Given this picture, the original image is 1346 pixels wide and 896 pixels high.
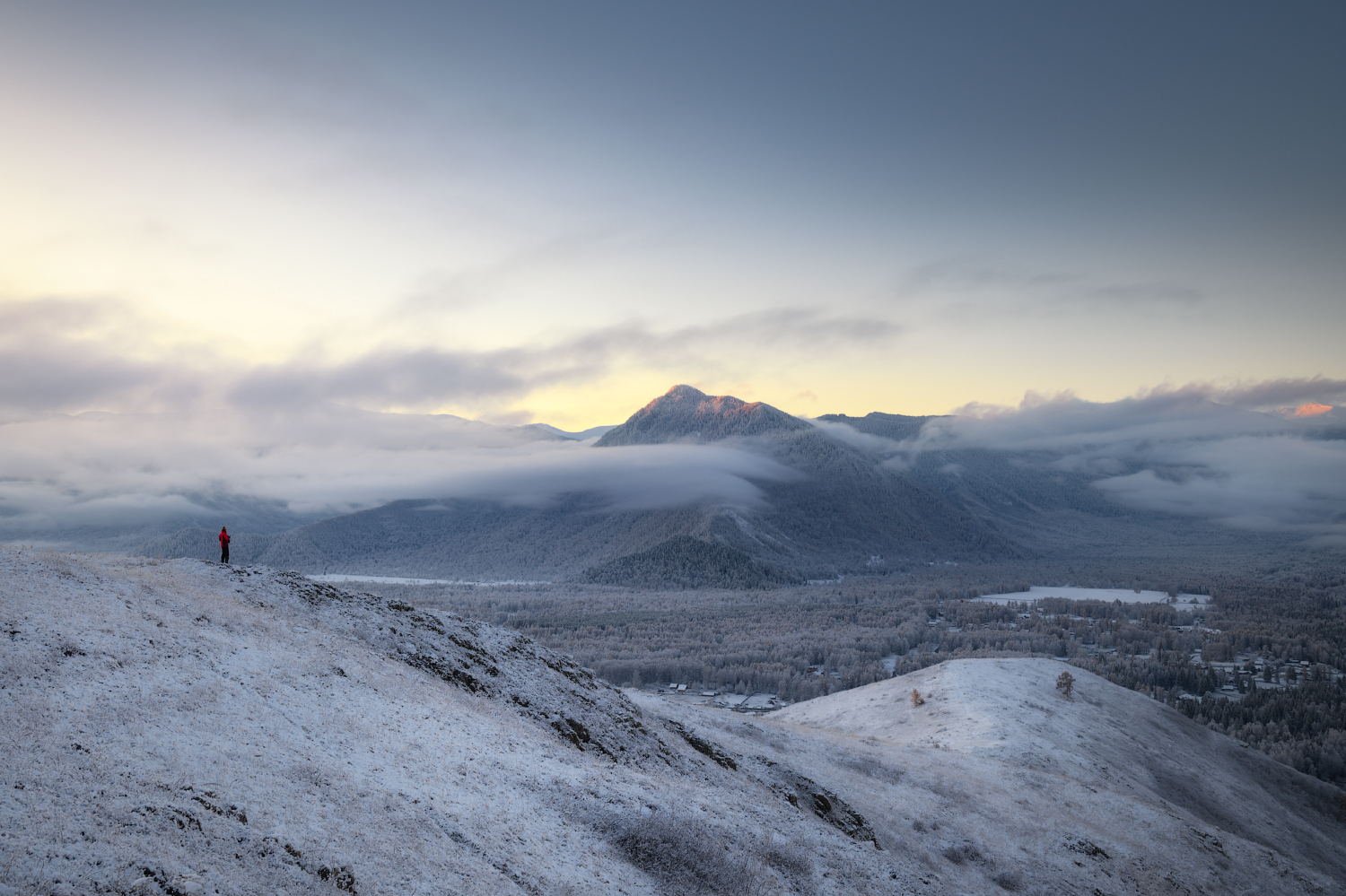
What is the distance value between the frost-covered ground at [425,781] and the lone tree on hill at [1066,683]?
100ft

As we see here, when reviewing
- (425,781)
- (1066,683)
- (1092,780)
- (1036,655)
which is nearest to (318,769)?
(425,781)

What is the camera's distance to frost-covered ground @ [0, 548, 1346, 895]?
1306cm

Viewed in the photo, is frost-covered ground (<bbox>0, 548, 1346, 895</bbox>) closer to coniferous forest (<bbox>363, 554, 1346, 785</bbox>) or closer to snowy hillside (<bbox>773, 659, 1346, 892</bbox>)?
snowy hillside (<bbox>773, 659, 1346, 892</bbox>)

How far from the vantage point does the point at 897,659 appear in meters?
156

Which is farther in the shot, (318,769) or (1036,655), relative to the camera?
(1036,655)

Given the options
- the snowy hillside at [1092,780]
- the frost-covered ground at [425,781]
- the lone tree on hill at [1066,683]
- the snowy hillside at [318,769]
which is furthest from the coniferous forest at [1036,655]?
the snowy hillside at [318,769]

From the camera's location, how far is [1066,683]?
245ft

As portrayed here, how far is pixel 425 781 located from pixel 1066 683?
78.3 meters

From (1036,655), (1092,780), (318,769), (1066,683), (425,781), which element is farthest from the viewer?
(1036,655)

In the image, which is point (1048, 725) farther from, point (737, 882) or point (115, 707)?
point (115, 707)

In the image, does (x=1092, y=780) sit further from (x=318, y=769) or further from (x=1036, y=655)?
(x=1036, y=655)

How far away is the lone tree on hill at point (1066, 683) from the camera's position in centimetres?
7325

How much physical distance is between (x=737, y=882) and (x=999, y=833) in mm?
20423

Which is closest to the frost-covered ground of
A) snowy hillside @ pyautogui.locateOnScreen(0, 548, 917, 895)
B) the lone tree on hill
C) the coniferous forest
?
snowy hillside @ pyautogui.locateOnScreen(0, 548, 917, 895)
